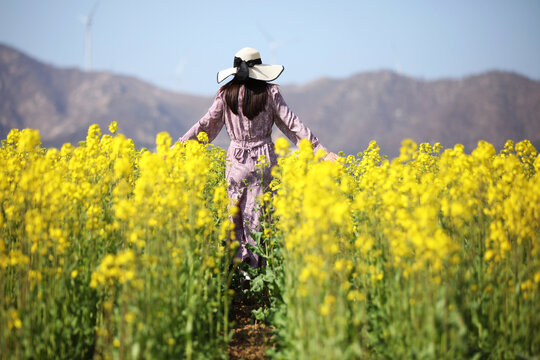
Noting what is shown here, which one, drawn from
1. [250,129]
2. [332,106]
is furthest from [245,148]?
[332,106]

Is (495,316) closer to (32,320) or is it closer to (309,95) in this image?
(32,320)

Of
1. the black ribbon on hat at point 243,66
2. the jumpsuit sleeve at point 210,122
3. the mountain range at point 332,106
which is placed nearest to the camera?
the black ribbon on hat at point 243,66

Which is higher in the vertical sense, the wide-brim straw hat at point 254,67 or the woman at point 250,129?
the wide-brim straw hat at point 254,67

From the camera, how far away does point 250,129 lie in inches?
186

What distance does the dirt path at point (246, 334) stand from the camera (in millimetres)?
3650

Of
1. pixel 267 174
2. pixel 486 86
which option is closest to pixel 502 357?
pixel 267 174

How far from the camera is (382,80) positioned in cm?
17600

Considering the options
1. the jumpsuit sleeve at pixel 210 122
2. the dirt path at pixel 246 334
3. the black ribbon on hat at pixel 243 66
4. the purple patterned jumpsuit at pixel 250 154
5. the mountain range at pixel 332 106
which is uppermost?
the mountain range at pixel 332 106

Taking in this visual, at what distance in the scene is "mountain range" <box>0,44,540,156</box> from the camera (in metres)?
128

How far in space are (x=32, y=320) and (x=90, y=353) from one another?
62cm

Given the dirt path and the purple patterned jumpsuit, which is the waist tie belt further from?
the dirt path

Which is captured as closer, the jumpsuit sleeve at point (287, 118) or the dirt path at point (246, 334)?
the dirt path at point (246, 334)

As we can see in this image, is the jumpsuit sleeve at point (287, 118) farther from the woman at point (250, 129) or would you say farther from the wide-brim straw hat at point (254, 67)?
the wide-brim straw hat at point (254, 67)

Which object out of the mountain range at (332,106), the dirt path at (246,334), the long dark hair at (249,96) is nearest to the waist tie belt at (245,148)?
the long dark hair at (249,96)
